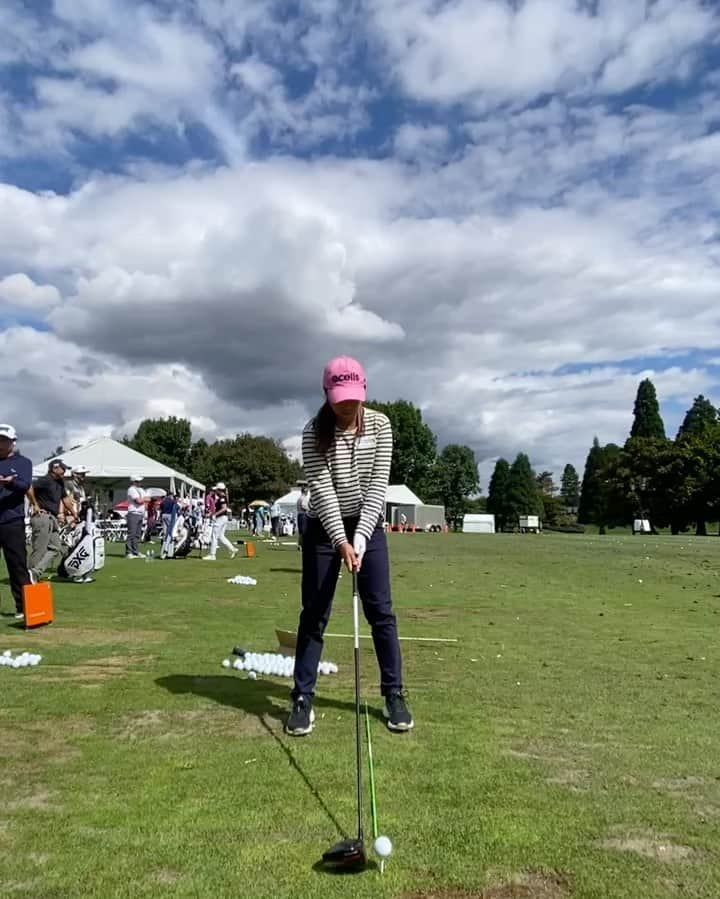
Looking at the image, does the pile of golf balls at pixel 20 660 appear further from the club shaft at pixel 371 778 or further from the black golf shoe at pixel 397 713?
the black golf shoe at pixel 397 713

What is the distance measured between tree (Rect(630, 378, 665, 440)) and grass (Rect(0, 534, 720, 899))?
4047 inches

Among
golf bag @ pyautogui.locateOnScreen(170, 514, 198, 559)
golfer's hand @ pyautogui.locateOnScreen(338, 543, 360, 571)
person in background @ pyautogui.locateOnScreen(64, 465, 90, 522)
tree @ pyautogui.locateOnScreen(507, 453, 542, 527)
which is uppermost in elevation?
tree @ pyautogui.locateOnScreen(507, 453, 542, 527)

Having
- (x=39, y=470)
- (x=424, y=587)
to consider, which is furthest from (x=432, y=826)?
(x=39, y=470)

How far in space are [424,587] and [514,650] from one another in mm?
6646

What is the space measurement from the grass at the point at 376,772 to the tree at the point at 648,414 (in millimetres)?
102795

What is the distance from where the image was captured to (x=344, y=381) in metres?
5.00

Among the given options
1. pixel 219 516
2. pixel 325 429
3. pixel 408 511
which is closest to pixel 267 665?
pixel 325 429

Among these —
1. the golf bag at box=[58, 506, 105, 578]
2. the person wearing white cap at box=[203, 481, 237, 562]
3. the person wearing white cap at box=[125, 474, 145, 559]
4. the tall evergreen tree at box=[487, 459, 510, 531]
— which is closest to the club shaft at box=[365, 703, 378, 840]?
the golf bag at box=[58, 506, 105, 578]

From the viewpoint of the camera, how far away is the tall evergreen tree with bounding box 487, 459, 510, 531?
14257cm

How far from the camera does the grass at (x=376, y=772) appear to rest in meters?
3.06

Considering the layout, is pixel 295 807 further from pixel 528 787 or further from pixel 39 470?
pixel 39 470

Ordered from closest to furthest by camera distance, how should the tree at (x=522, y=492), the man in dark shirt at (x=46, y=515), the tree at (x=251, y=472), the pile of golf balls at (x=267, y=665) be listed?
the pile of golf balls at (x=267, y=665), the man in dark shirt at (x=46, y=515), the tree at (x=251, y=472), the tree at (x=522, y=492)

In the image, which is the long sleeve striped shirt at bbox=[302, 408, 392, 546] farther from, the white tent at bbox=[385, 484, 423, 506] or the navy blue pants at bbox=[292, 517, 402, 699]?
the white tent at bbox=[385, 484, 423, 506]

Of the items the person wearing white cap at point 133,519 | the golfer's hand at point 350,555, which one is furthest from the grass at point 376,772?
the person wearing white cap at point 133,519
